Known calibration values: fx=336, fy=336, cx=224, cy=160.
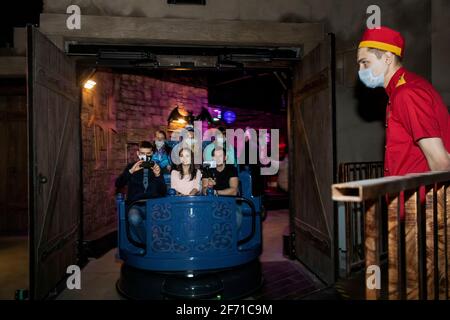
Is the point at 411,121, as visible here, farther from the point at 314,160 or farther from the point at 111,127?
the point at 111,127

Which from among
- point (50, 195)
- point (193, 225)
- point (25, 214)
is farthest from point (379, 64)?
point (25, 214)

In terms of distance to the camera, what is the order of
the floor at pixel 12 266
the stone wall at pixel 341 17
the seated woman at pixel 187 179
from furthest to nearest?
the stone wall at pixel 341 17, the seated woman at pixel 187 179, the floor at pixel 12 266

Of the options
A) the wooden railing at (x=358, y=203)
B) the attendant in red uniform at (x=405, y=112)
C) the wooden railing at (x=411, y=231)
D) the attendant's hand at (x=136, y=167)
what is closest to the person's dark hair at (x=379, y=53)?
the attendant in red uniform at (x=405, y=112)

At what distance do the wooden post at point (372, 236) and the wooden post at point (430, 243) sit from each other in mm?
460

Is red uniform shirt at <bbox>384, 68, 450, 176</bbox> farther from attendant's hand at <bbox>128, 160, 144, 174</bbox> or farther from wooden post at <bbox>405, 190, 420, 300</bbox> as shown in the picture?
attendant's hand at <bbox>128, 160, 144, 174</bbox>

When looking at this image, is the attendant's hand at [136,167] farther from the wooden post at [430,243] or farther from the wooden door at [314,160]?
the wooden post at [430,243]

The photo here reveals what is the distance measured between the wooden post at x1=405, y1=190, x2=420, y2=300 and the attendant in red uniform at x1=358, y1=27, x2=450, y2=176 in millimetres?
328

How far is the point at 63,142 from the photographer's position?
4.36 m

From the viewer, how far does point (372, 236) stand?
4.88 ft

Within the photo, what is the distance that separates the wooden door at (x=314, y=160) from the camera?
3982 mm

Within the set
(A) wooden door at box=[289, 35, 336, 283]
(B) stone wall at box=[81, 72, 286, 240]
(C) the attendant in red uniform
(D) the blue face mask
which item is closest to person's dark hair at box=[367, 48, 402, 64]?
(C) the attendant in red uniform

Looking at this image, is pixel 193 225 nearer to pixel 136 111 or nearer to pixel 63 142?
pixel 63 142

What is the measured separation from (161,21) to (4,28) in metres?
4.84

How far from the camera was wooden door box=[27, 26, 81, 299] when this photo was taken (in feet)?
11.5
